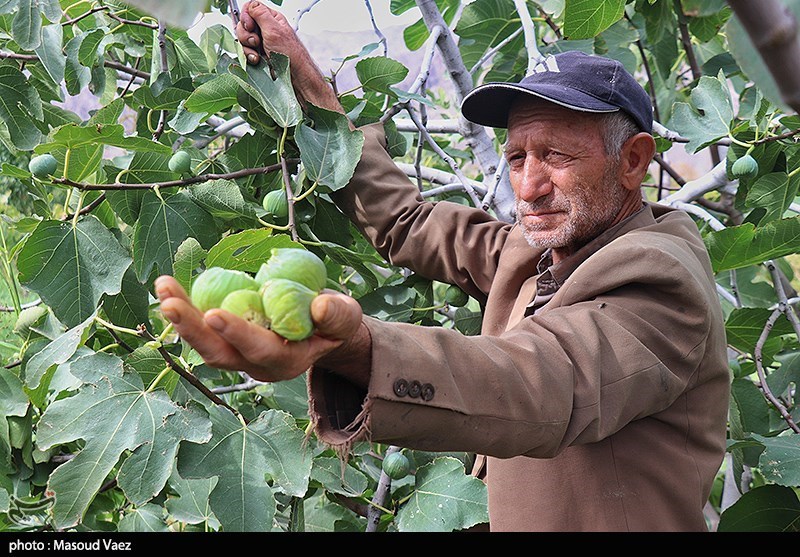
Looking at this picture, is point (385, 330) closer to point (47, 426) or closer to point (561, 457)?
point (561, 457)

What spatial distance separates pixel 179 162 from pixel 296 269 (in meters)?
0.89

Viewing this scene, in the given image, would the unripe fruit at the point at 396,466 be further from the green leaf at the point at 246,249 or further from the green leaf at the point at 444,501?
the green leaf at the point at 246,249

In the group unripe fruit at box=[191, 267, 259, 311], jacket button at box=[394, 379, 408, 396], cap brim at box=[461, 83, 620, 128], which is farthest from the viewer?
cap brim at box=[461, 83, 620, 128]

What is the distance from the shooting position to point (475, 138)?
7.47ft

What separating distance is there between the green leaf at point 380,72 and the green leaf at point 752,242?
773 mm

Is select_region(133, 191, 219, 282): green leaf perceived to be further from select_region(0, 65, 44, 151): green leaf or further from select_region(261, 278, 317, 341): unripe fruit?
select_region(261, 278, 317, 341): unripe fruit

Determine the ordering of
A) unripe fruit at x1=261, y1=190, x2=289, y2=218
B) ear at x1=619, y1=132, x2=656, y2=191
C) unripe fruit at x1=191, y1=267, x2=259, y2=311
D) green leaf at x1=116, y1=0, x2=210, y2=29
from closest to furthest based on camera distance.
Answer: green leaf at x1=116, y1=0, x2=210, y2=29 → unripe fruit at x1=191, y1=267, x2=259, y2=311 → ear at x1=619, y1=132, x2=656, y2=191 → unripe fruit at x1=261, y1=190, x2=289, y2=218

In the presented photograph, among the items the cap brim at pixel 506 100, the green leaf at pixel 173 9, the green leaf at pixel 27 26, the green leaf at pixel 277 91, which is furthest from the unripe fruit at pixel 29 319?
the green leaf at pixel 173 9

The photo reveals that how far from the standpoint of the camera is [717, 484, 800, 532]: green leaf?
1783mm

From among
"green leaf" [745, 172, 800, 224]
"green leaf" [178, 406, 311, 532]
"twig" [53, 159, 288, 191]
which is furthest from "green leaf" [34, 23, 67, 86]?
"green leaf" [745, 172, 800, 224]

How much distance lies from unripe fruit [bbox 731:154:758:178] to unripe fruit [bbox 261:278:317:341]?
135cm

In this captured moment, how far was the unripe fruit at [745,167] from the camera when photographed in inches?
75.3
